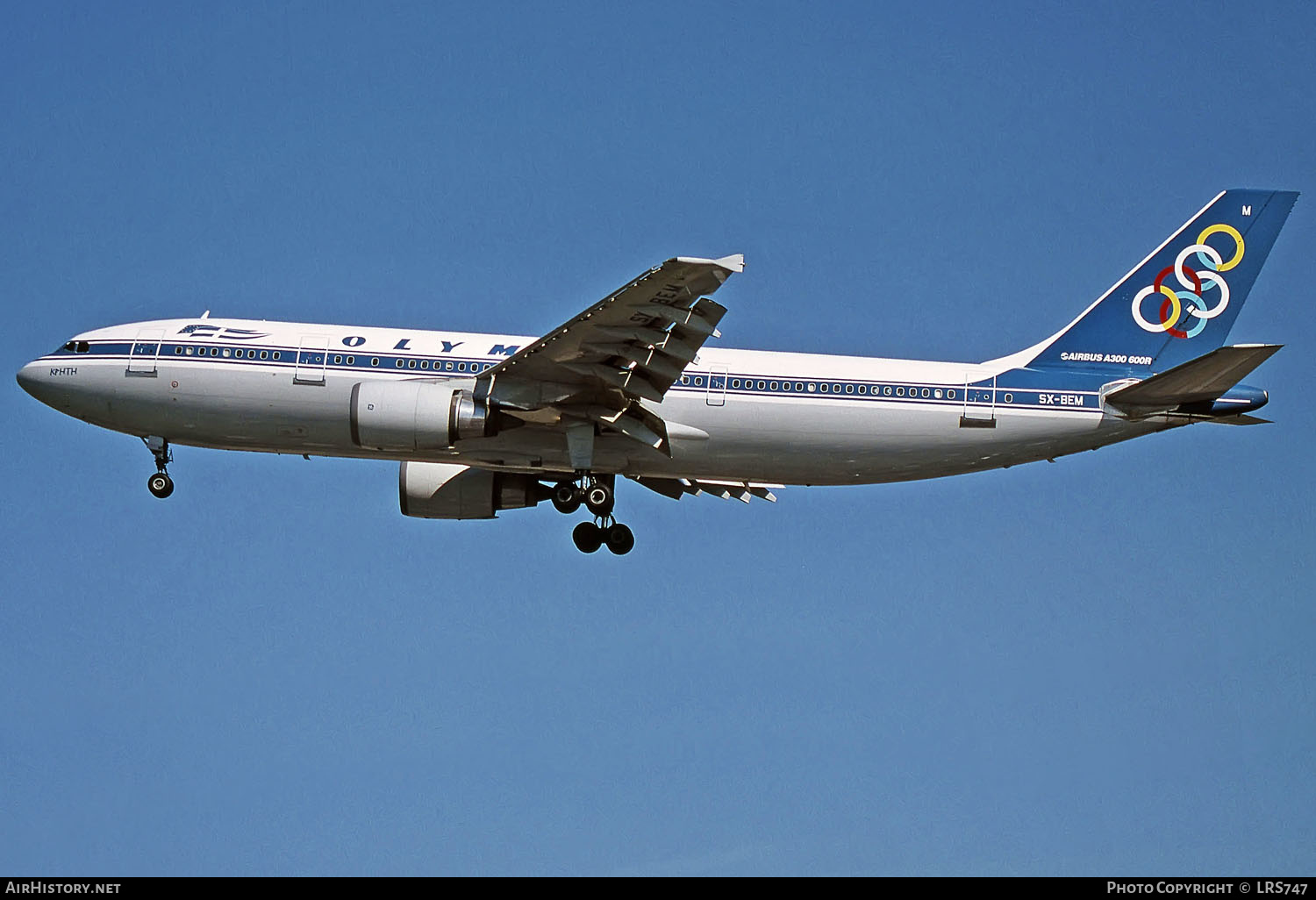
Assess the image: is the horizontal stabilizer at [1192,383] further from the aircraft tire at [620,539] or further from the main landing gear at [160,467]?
the main landing gear at [160,467]

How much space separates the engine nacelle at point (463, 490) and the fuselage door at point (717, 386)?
20.1 ft

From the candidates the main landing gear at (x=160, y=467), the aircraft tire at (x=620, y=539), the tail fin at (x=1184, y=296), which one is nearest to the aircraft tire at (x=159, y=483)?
the main landing gear at (x=160, y=467)

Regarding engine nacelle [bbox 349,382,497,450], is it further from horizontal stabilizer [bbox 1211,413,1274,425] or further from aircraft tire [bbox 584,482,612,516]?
horizontal stabilizer [bbox 1211,413,1274,425]

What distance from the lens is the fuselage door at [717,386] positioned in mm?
38469

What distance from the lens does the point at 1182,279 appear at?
40.4 m

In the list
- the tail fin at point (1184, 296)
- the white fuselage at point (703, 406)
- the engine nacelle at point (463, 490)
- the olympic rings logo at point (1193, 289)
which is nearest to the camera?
the white fuselage at point (703, 406)

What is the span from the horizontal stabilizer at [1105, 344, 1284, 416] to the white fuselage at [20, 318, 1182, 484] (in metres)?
0.41

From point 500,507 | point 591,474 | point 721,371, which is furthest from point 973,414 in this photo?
point 500,507

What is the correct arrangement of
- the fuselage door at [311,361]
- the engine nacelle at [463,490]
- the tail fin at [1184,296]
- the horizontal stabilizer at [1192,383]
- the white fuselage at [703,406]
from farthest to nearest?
the engine nacelle at [463,490] → the tail fin at [1184,296] → the fuselage door at [311,361] → the white fuselage at [703,406] → the horizontal stabilizer at [1192,383]

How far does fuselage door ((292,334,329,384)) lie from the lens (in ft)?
127

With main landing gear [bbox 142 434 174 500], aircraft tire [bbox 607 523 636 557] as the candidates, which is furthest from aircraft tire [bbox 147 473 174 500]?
aircraft tire [bbox 607 523 636 557]

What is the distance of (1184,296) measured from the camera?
132 feet

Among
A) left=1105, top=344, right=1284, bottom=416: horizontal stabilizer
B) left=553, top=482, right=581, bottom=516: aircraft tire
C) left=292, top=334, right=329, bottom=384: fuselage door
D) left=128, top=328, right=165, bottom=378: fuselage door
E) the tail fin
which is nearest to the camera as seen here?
left=1105, top=344, right=1284, bottom=416: horizontal stabilizer
